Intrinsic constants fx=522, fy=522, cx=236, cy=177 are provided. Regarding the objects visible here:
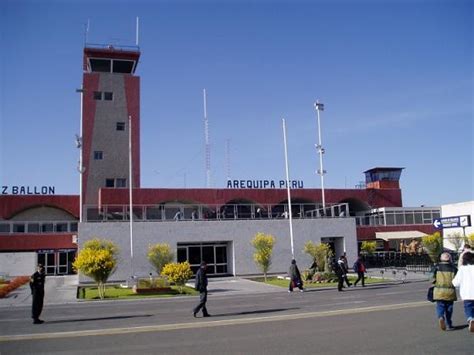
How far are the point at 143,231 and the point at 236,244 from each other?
7.15 metres

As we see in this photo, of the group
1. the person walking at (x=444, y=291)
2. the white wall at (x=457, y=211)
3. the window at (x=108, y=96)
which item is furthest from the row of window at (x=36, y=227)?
the person walking at (x=444, y=291)

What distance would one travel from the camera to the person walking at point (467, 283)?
10.9 meters

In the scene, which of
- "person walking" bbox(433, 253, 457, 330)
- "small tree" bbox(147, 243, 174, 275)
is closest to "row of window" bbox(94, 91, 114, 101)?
"small tree" bbox(147, 243, 174, 275)

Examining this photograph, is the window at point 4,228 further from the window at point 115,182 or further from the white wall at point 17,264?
the window at point 115,182

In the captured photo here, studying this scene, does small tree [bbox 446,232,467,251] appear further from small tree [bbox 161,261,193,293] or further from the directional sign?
small tree [bbox 161,261,193,293]

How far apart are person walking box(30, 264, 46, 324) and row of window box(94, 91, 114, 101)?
37548 millimetres

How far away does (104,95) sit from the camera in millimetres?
52688

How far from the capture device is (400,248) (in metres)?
55.3

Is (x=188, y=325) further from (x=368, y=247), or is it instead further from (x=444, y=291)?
(x=368, y=247)

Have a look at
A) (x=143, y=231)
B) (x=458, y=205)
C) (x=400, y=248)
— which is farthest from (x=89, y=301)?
(x=458, y=205)

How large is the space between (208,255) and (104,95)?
71.7ft

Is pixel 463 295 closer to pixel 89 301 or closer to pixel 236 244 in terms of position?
pixel 89 301

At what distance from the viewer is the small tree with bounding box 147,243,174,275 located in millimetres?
34781

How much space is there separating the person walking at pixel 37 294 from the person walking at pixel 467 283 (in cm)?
1194
